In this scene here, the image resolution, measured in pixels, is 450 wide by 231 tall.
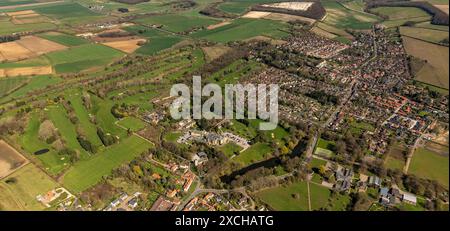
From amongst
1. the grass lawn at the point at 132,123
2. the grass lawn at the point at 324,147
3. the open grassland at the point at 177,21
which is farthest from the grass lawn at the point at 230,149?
the open grassland at the point at 177,21

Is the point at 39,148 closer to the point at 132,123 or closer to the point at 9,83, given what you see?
the point at 132,123

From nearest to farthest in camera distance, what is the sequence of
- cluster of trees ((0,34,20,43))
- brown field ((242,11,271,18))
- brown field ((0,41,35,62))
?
brown field ((0,41,35,62)), cluster of trees ((0,34,20,43)), brown field ((242,11,271,18))

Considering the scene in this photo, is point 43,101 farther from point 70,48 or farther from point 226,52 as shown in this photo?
point 226,52

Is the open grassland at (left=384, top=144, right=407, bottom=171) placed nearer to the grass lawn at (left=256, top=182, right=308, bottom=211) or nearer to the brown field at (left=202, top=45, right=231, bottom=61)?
the grass lawn at (left=256, top=182, right=308, bottom=211)

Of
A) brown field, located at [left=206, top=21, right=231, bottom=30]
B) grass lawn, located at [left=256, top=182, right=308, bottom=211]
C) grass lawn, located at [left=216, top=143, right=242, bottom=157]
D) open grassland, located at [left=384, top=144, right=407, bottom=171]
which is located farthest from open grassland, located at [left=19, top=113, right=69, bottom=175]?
brown field, located at [left=206, top=21, right=231, bottom=30]

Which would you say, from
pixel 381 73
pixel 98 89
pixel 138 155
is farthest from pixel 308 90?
pixel 98 89

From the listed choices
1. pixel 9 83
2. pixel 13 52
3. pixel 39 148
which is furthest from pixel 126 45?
pixel 39 148

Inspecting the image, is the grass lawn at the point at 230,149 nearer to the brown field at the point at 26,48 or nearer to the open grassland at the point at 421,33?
the open grassland at the point at 421,33
